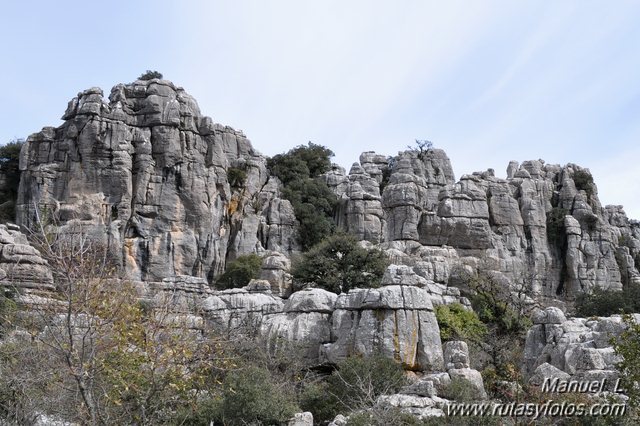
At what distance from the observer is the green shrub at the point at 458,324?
22.4m

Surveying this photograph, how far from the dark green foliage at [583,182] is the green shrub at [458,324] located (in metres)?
28.3

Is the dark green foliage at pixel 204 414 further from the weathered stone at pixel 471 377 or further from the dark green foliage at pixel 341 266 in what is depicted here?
the dark green foliage at pixel 341 266

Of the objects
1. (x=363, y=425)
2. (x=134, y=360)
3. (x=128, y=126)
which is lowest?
(x=363, y=425)

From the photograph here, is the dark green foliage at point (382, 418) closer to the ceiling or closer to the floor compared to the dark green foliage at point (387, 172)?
closer to the floor

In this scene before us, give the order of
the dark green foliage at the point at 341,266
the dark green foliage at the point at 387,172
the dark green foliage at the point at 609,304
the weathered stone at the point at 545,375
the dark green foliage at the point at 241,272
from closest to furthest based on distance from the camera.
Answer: the weathered stone at the point at 545,375
the dark green foliage at the point at 341,266
the dark green foliage at the point at 609,304
the dark green foliage at the point at 241,272
the dark green foliage at the point at 387,172

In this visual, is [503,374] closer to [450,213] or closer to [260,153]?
[450,213]

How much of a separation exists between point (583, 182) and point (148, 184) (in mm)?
28988

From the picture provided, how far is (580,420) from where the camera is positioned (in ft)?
36.5

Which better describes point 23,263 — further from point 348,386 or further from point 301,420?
point 301,420

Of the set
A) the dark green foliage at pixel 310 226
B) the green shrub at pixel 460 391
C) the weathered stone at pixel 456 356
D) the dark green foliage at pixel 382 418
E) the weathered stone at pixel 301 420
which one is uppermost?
the dark green foliage at pixel 310 226

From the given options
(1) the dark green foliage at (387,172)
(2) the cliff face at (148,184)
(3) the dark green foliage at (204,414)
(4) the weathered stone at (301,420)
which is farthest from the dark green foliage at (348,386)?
(1) the dark green foliage at (387,172)

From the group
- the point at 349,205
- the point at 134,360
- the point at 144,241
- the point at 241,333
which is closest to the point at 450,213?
the point at 349,205

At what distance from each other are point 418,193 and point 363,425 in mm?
31683

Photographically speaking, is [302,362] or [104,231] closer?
[302,362]
